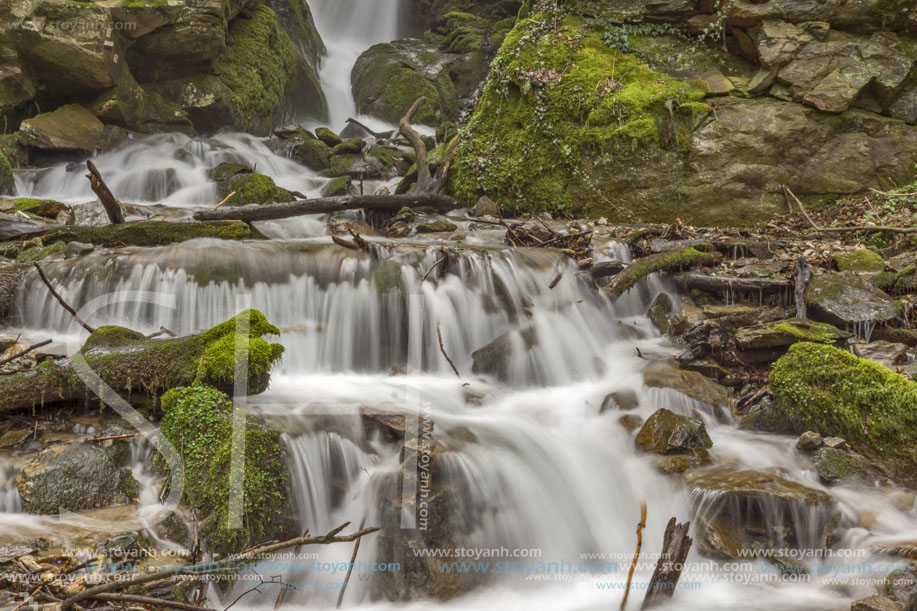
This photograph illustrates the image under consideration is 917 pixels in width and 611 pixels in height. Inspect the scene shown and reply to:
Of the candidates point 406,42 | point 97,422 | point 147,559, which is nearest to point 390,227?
point 97,422

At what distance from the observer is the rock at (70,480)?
3.12m

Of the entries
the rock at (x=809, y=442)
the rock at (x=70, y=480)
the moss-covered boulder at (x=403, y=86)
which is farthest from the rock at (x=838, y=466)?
the moss-covered boulder at (x=403, y=86)

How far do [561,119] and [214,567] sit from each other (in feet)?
30.1

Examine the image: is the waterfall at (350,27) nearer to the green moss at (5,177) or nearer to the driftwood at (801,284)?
the green moss at (5,177)

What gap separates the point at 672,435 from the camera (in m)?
4.16

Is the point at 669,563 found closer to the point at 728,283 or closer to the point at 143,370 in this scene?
the point at 143,370

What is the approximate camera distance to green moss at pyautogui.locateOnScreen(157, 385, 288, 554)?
308 cm

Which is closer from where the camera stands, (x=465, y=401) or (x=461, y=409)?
(x=461, y=409)

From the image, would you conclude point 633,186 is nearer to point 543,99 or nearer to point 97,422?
point 543,99

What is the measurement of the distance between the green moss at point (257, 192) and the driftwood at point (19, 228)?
3662 millimetres

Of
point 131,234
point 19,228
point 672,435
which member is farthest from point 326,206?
point 672,435

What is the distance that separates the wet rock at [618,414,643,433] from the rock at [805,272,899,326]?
2388mm

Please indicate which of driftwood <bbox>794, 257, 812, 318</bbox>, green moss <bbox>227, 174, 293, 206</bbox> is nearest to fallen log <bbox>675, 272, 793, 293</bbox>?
driftwood <bbox>794, 257, 812, 318</bbox>

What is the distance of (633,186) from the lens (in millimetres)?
9516
